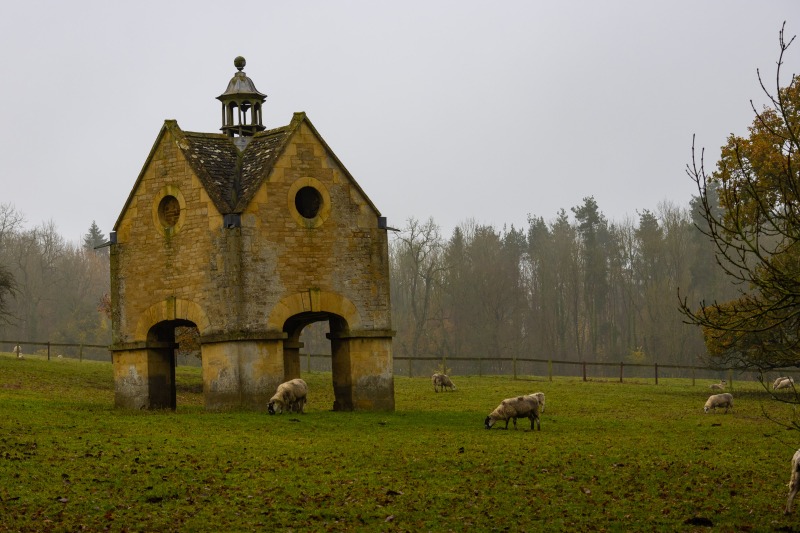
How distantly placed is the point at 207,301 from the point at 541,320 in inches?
2756

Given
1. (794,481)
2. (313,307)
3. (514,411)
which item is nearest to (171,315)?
(313,307)

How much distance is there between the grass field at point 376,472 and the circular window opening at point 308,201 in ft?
17.7

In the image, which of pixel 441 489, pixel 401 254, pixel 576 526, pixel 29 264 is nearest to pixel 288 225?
pixel 441 489

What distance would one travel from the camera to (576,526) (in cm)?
1528

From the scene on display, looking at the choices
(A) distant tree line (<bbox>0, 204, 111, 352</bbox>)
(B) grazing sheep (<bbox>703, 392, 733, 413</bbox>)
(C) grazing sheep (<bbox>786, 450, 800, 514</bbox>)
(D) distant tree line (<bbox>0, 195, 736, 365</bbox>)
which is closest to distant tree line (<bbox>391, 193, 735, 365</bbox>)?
(D) distant tree line (<bbox>0, 195, 736, 365</bbox>)

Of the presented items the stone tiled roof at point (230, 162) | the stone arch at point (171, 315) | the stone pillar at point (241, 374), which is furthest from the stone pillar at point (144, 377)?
the stone tiled roof at point (230, 162)

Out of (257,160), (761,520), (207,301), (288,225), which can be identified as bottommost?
(761,520)

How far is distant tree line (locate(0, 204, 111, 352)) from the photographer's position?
3504 inches

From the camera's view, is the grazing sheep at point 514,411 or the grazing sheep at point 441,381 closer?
the grazing sheep at point 514,411

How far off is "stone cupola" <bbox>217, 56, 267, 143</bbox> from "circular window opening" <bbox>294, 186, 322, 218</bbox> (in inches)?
132

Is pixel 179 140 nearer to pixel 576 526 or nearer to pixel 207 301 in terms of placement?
pixel 207 301

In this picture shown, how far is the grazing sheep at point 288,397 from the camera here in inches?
1050

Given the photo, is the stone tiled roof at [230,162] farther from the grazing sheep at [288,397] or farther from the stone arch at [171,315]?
the grazing sheep at [288,397]

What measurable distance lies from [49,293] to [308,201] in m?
73.2
